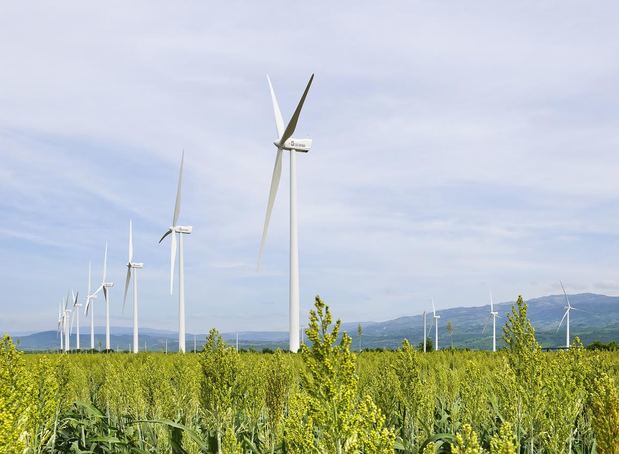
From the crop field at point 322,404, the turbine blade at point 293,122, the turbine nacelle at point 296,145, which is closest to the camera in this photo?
the crop field at point 322,404

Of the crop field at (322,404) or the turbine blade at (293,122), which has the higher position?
the turbine blade at (293,122)

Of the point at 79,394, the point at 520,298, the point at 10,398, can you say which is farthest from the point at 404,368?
the point at 79,394

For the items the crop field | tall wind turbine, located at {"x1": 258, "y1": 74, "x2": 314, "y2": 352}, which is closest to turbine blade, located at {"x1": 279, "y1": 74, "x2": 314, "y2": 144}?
tall wind turbine, located at {"x1": 258, "y1": 74, "x2": 314, "y2": 352}

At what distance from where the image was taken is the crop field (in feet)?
12.1

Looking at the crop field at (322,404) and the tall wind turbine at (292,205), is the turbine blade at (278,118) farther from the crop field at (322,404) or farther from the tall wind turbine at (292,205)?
the crop field at (322,404)

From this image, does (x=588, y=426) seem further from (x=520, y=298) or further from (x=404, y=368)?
(x=520, y=298)

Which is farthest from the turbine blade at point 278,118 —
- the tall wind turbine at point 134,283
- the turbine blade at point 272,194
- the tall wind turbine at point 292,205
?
the tall wind turbine at point 134,283

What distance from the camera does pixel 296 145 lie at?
45125 millimetres

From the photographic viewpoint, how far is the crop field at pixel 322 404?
146 inches

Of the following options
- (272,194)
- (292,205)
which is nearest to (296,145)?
(292,205)

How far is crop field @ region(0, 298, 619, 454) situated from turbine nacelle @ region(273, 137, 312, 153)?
104 feet

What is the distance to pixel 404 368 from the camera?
9.58 meters

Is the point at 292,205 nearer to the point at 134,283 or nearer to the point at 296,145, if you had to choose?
the point at 296,145

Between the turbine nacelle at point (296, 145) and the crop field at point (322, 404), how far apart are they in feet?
104
